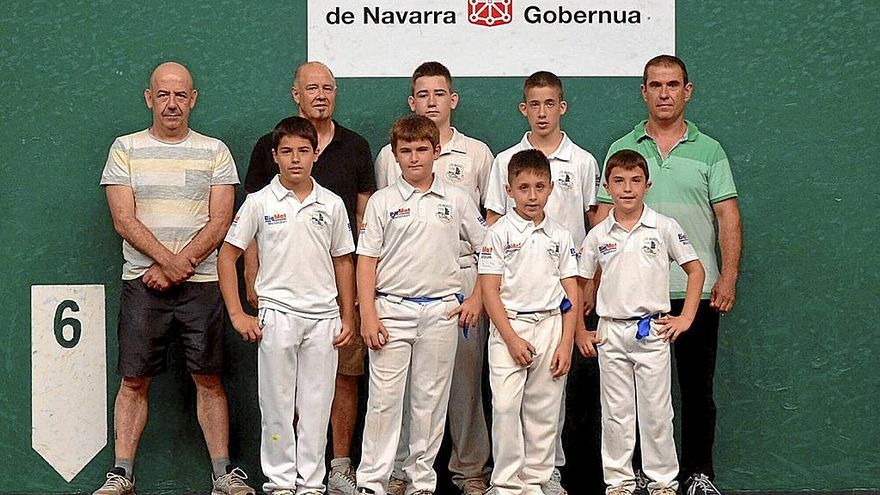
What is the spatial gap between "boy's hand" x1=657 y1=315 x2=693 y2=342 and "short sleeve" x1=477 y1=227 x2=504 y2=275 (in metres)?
0.58

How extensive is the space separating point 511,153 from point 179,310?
1.38 meters

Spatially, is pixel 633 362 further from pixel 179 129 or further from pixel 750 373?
pixel 179 129

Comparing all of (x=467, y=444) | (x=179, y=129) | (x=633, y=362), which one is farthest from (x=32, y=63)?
(x=633, y=362)

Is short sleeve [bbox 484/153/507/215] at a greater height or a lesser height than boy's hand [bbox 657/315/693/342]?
greater

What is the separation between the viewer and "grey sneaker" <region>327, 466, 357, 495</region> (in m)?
4.45

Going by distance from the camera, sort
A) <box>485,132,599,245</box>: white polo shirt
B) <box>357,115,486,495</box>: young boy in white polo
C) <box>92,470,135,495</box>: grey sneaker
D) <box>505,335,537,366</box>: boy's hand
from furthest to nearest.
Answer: <box>92,470,135,495</box>: grey sneaker, <box>485,132,599,245</box>: white polo shirt, <box>357,115,486,495</box>: young boy in white polo, <box>505,335,537,366</box>: boy's hand

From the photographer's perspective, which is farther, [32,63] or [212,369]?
[32,63]

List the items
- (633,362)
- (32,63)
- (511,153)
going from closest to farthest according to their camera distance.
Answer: (633,362) → (511,153) → (32,63)

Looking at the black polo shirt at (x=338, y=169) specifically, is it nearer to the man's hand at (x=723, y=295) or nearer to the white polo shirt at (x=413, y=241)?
the white polo shirt at (x=413, y=241)

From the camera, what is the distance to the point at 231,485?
4.51m

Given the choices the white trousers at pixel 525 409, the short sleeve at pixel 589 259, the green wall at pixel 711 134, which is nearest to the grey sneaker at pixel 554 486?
the white trousers at pixel 525 409

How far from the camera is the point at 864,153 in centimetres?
480

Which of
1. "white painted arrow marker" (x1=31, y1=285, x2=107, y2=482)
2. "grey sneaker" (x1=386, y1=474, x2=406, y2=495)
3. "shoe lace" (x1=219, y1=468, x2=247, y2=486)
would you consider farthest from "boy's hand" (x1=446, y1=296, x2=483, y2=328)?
"white painted arrow marker" (x1=31, y1=285, x2=107, y2=482)

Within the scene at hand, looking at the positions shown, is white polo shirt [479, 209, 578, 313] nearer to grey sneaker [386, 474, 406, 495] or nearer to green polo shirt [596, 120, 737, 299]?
green polo shirt [596, 120, 737, 299]
